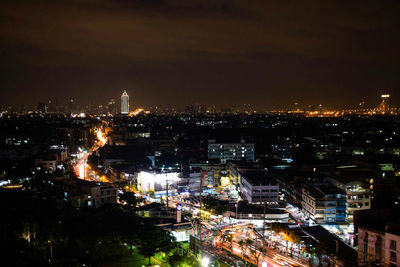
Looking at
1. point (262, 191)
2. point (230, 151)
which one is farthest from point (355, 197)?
point (230, 151)

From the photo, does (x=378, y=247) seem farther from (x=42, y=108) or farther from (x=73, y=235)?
(x=42, y=108)

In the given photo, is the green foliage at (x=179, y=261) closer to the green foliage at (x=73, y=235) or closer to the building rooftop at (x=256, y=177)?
the green foliage at (x=73, y=235)

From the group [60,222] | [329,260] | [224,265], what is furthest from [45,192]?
[329,260]

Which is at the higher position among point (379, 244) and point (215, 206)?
point (379, 244)

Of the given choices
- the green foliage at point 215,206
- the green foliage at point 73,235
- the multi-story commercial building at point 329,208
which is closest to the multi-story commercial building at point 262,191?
the green foliage at point 215,206

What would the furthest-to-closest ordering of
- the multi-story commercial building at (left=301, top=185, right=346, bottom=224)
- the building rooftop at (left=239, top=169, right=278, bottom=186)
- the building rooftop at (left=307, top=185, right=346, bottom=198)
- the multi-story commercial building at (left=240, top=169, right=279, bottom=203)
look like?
the building rooftop at (left=239, top=169, right=278, bottom=186), the multi-story commercial building at (left=240, top=169, right=279, bottom=203), the building rooftop at (left=307, top=185, right=346, bottom=198), the multi-story commercial building at (left=301, top=185, right=346, bottom=224)

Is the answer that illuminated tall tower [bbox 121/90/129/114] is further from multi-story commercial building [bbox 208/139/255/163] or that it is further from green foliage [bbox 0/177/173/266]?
green foliage [bbox 0/177/173/266]

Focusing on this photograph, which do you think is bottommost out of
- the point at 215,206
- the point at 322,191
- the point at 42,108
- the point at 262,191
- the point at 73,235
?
the point at 215,206

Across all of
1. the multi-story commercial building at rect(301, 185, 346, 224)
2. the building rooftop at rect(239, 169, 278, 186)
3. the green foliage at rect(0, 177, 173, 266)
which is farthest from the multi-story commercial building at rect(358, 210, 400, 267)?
the building rooftop at rect(239, 169, 278, 186)

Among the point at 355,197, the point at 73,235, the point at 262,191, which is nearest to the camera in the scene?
the point at 73,235

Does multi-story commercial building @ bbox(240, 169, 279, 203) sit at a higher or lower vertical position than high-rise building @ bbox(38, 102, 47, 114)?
lower
